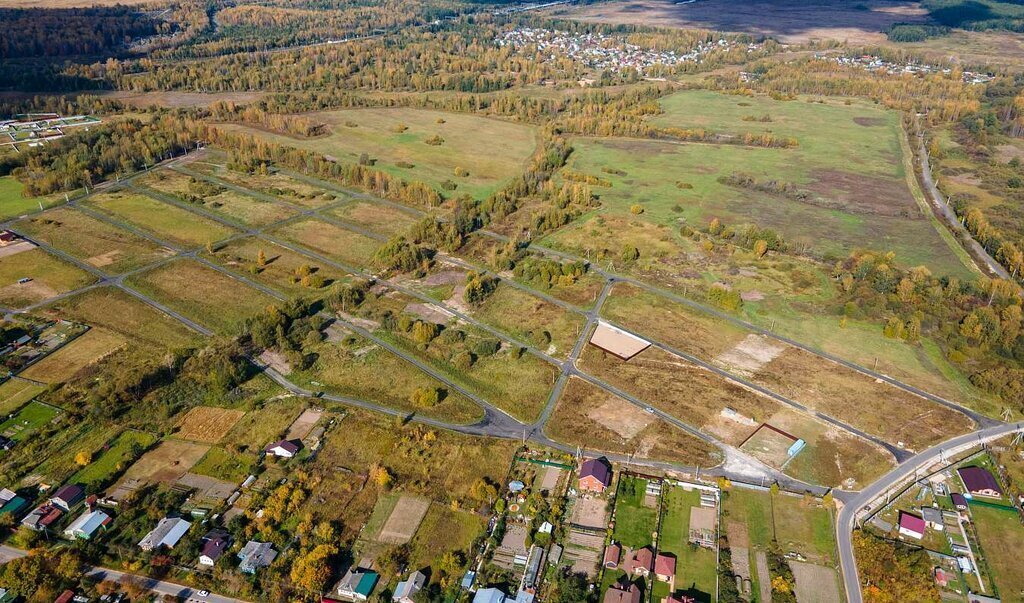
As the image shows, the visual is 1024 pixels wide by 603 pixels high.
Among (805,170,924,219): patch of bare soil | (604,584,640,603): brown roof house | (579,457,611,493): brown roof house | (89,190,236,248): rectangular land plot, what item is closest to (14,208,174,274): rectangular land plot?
(89,190,236,248): rectangular land plot

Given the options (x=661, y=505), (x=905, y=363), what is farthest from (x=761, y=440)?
(x=905, y=363)

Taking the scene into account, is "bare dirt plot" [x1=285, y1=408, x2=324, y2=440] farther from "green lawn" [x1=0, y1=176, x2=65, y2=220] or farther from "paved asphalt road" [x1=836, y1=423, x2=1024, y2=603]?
"green lawn" [x1=0, y1=176, x2=65, y2=220]

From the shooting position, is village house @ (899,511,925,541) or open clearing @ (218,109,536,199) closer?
village house @ (899,511,925,541)

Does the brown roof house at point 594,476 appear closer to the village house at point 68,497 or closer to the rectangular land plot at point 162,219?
the village house at point 68,497

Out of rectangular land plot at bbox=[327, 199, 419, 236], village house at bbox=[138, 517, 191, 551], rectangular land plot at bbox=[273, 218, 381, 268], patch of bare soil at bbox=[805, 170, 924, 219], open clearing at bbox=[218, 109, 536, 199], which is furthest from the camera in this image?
open clearing at bbox=[218, 109, 536, 199]

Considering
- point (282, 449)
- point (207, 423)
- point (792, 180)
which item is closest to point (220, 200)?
point (207, 423)

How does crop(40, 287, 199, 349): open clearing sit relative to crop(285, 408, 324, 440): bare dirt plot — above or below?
above

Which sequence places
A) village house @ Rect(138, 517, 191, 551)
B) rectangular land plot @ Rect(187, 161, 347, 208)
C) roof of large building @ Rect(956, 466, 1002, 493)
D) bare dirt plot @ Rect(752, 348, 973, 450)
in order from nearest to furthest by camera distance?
village house @ Rect(138, 517, 191, 551) → roof of large building @ Rect(956, 466, 1002, 493) → bare dirt plot @ Rect(752, 348, 973, 450) → rectangular land plot @ Rect(187, 161, 347, 208)

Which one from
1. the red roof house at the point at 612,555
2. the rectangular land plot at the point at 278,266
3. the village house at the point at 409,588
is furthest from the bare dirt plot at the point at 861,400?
the rectangular land plot at the point at 278,266
